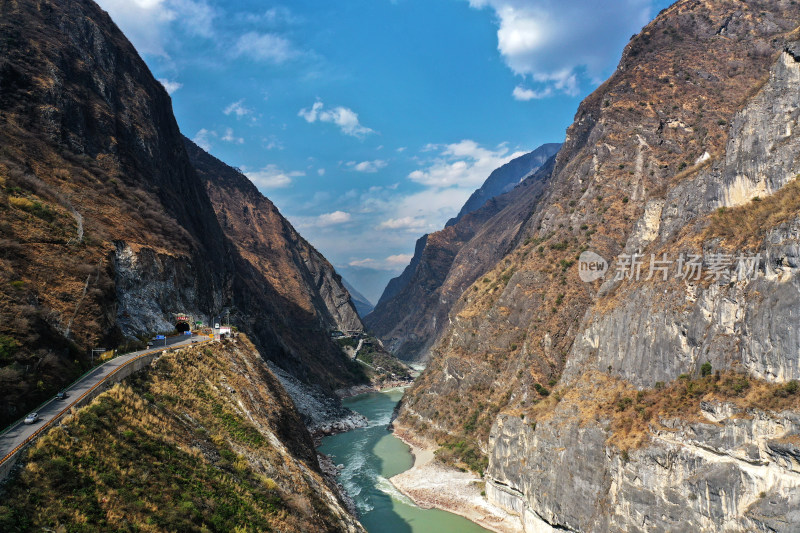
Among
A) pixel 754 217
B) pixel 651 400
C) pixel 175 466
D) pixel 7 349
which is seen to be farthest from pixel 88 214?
pixel 754 217

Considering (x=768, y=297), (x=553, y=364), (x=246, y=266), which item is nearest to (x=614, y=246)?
(x=553, y=364)

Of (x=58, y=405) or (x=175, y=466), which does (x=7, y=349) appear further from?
(x=175, y=466)

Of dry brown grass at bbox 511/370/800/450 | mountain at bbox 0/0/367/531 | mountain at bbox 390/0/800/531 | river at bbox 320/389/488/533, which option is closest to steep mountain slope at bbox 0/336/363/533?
mountain at bbox 0/0/367/531

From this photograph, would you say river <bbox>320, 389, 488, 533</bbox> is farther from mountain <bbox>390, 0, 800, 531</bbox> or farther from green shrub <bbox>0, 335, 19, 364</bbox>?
green shrub <bbox>0, 335, 19, 364</bbox>

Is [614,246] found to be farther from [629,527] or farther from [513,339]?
[629,527]

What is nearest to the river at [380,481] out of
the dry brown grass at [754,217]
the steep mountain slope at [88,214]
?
the steep mountain slope at [88,214]

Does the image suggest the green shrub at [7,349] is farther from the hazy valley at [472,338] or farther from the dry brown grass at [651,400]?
the dry brown grass at [651,400]
